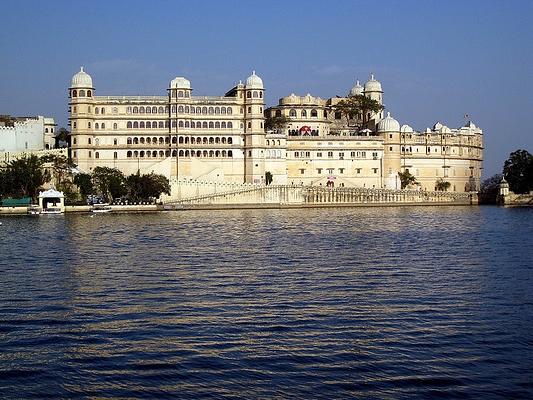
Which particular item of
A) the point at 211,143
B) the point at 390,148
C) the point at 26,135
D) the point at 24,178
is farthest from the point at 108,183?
the point at 390,148

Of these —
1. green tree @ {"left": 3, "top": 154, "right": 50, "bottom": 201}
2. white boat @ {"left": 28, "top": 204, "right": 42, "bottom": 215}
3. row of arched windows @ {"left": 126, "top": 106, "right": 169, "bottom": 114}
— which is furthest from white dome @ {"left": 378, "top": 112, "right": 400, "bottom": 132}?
white boat @ {"left": 28, "top": 204, "right": 42, "bottom": 215}

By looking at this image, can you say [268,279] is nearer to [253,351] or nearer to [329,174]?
[253,351]

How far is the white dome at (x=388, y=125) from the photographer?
10094 cm

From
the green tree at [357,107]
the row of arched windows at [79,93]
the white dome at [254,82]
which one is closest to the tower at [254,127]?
the white dome at [254,82]

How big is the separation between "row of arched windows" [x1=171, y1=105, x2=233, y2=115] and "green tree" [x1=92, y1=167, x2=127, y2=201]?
405 inches

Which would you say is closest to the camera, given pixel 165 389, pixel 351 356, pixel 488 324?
pixel 165 389

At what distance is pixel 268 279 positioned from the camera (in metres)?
26.5

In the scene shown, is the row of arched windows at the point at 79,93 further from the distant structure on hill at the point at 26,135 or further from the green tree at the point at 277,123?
the green tree at the point at 277,123

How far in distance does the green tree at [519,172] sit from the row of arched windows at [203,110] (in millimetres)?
35399

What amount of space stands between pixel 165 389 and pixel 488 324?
8.28m

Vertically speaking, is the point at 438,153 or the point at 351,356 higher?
the point at 438,153

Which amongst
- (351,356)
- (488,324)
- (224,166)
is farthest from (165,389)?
(224,166)

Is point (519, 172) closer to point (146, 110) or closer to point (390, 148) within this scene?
point (390, 148)

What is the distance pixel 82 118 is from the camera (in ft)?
286
